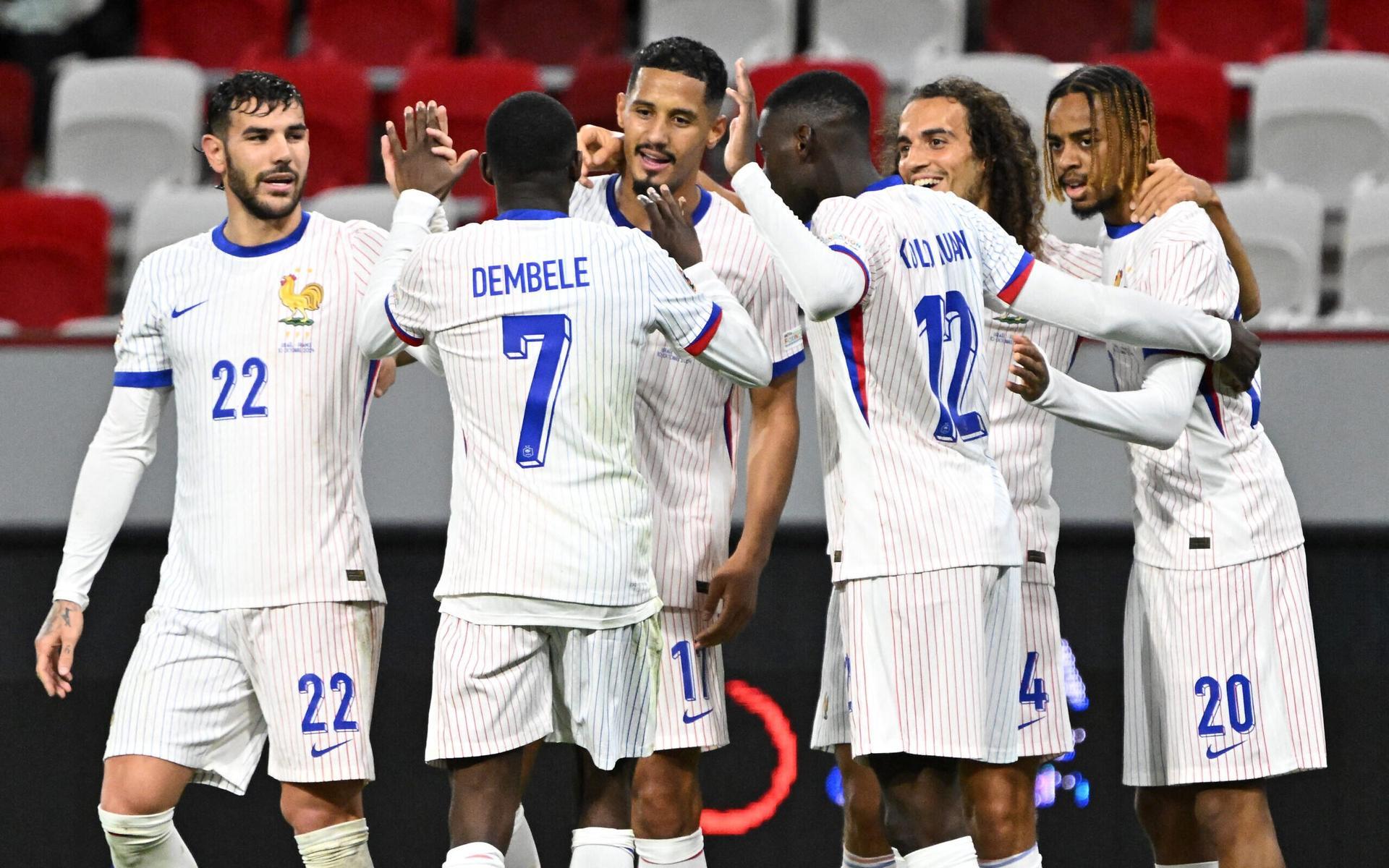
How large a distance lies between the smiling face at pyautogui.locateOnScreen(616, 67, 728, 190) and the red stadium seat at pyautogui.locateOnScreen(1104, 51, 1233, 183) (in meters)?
4.25

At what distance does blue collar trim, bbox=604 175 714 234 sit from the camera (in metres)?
4.42

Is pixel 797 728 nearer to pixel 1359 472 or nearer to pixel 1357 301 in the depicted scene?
pixel 1359 472

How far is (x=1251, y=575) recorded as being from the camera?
4.16 m

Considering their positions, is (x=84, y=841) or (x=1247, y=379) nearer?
(x=1247, y=379)

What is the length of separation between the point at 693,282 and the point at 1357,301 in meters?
4.19

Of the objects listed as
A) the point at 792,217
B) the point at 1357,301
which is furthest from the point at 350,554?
the point at 1357,301

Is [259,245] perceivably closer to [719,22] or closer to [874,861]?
[874,861]

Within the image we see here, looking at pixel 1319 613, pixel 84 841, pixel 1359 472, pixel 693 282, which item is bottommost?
pixel 84 841

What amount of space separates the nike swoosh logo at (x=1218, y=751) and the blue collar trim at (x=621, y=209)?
1746 millimetres

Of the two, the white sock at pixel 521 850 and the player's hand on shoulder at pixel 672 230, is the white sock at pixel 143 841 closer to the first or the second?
the white sock at pixel 521 850

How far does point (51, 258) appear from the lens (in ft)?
26.1

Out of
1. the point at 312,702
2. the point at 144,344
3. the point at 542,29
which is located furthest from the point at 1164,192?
the point at 542,29

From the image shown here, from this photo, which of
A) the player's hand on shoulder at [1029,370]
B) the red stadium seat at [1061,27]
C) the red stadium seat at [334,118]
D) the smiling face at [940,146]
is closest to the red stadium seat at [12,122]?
the red stadium seat at [334,118]

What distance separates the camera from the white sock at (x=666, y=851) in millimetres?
4250
